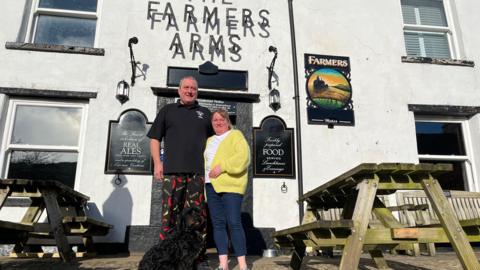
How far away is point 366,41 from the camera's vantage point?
701 centimetres

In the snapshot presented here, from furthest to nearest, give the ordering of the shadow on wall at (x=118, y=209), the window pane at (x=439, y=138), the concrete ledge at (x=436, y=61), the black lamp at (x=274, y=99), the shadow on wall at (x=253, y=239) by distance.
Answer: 1. the concrete ledge at (x=436, y=61)
2. the window pane at (x=439, y=138)
3. the black lamp at (x=274, y=99)
4. the shadow on wall at (x=253, y=239)
5. the shadow on wall at (x=118, y=209)

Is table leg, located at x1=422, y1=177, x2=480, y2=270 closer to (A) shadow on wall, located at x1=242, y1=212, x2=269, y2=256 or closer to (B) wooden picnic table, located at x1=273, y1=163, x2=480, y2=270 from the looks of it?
(B) wooden picnic table, located at x1=273, y1=163, x2=480, y2=270

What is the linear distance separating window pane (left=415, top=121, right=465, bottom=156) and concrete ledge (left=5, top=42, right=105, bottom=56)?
6.25 m

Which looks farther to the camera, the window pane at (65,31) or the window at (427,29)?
the window at (427,29)

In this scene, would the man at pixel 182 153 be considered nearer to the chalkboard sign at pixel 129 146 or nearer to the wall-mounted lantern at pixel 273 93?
the chalkboard sign at pixel 129 146

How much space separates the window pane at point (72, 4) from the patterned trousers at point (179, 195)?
4.85 m

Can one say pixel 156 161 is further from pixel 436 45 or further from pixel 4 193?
pixel 436 45

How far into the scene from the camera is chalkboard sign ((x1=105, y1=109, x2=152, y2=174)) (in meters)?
5.70

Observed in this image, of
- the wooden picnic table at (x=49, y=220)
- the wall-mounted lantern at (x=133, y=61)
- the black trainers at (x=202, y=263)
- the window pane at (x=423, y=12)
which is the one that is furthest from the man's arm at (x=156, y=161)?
→ the window pane at (x=423, y=12)

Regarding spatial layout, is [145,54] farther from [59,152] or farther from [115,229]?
[115,229]

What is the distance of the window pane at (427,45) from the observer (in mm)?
7371

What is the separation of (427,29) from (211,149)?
6359 millimetres

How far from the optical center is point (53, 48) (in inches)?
241

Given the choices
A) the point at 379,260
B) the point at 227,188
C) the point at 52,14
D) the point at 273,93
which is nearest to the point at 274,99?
the point at 273,93
